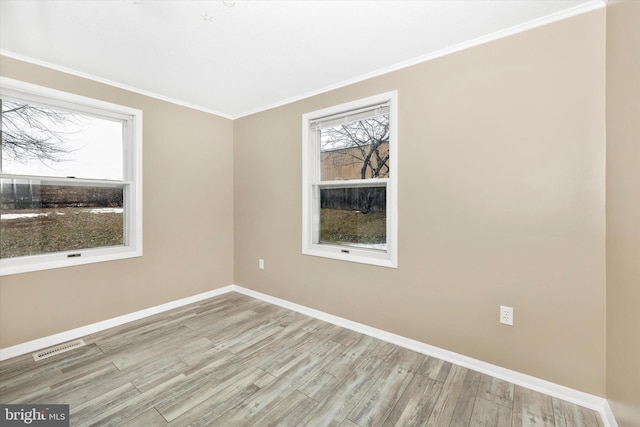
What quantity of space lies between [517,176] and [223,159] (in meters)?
3.35

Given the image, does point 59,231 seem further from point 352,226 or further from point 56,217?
point 352,226

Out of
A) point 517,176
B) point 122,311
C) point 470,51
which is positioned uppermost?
point 470,51

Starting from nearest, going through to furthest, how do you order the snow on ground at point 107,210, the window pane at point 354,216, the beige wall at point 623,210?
the beige wall at point 623,210 → the window pane at point 354,216 → the snow on ground at point 107,210

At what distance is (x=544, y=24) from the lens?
72.1 inches

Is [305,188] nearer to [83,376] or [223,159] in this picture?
[223,159]

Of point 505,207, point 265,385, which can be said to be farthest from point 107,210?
point 505,207

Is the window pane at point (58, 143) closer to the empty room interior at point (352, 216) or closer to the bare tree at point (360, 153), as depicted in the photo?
the empty room interior at point (352, 216)

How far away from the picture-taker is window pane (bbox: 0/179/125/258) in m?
2.32

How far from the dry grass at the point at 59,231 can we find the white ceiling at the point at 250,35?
1356 millimetres

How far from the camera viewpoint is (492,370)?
204 centimetres

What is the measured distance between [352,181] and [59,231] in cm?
285

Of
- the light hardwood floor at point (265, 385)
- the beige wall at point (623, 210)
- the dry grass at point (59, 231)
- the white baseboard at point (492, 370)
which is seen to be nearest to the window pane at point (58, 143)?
the dry grass at point (59, 231)

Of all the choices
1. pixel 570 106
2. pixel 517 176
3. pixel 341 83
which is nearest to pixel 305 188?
pixel 341 83

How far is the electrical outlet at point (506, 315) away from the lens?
1.98m
